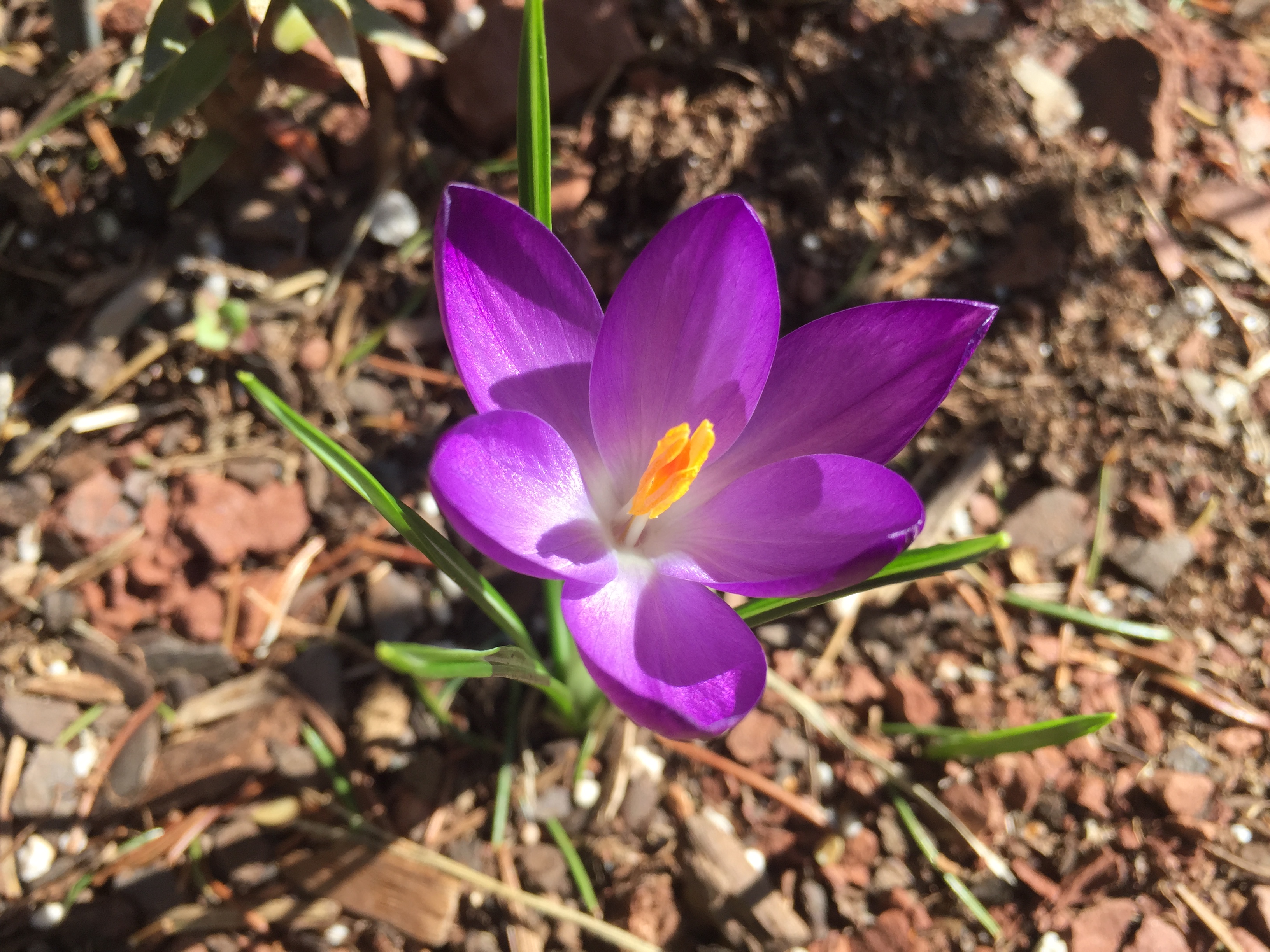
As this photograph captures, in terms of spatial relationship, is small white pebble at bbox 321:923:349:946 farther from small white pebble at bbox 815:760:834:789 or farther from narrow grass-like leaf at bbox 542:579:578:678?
small white pebble at bbox 815:760:834:789

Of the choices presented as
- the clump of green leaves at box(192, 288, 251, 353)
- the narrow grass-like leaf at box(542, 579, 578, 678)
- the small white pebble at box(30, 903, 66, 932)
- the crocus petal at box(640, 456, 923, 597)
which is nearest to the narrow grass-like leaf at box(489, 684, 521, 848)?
the narrow grass-like leaf at box(542, 579, 578, 678)

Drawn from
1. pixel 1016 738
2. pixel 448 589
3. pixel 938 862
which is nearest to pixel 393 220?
pixel 448 589

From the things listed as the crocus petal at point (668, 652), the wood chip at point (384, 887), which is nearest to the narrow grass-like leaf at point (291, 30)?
the crocus petal at point (668, 652)

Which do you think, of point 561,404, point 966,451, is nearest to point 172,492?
point 561,404

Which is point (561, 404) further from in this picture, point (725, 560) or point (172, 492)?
point (172, 492)

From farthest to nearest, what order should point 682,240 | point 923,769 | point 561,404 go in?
point 923,769, point 561,404, point 682,240

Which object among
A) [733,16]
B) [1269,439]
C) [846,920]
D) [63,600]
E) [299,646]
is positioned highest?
[733,16]
